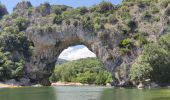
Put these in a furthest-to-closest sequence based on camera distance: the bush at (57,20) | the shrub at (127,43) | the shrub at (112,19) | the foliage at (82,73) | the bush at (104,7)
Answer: the foliage at (82,73) → the bush at (104,7) → the bush at (57,20) → the shrub at (112,19) → the shrub at (127,43)

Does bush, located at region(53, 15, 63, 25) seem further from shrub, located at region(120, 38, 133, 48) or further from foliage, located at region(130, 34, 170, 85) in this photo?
foliage, located at region(130, 34, 170, 85)

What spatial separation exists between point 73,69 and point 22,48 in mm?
64471

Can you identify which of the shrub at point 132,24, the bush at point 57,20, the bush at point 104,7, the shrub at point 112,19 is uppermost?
the bush at point 104,7

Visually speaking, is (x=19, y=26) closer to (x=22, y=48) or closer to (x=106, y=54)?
(x=22, y=48)

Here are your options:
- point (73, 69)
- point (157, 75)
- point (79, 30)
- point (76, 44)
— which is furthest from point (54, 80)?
point (157, 75)

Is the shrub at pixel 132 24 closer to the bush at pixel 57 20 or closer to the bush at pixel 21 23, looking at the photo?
the bush at pixel 57 20

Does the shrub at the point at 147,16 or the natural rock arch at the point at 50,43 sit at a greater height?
the shrub at the point at 147,16

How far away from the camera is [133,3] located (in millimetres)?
108750

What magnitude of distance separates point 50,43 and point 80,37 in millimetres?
9659

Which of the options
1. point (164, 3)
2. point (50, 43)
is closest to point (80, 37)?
point (50, 43)

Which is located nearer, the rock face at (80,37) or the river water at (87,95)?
the river water at (87,95)

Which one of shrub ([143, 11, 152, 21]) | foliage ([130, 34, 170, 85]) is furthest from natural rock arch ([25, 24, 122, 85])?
foliage ([130, 34, 170, 85])

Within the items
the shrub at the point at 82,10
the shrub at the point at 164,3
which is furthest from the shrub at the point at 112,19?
the shrub at the point at 164,3

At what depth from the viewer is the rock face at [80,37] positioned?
9756 centimetres
